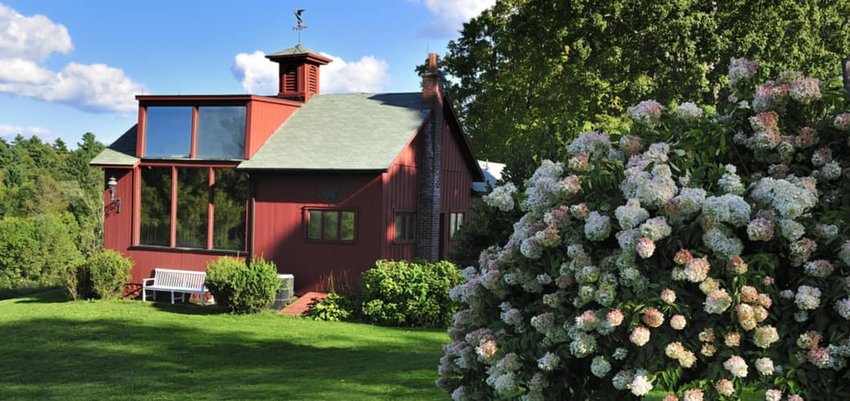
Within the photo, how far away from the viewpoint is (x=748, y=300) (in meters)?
3.76

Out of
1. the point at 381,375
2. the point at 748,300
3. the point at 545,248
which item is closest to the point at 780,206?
the point at 748,300

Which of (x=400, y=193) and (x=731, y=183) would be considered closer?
(x=731, y=183)

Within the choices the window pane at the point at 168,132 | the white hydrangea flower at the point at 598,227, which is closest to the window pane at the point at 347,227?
the window pane at the point at 168,132

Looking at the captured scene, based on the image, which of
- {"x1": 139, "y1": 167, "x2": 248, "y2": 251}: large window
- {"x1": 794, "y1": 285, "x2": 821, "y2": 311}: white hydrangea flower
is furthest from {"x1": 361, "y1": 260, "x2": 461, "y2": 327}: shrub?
{"x1": 794, "y1": 285, "x2": 821, "y2": 311}: white hydrangea flower

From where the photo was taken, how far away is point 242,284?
56.6ft

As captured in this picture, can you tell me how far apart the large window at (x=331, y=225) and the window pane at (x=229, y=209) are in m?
2.07

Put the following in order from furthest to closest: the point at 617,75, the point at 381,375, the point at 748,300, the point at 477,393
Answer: the point at 617,75 → the point at 381,375 → the point at 477,393 → the point at 748,300

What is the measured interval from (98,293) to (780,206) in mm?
19862

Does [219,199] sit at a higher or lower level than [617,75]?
lower

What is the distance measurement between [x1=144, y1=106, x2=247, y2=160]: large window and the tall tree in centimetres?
720

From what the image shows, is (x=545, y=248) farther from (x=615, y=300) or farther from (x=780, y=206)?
(x=780, y=206)

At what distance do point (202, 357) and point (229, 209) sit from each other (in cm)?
835

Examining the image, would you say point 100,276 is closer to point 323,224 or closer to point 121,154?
point 121,154

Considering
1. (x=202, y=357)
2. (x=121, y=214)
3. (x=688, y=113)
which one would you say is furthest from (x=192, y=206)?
(x=688, y=113)
